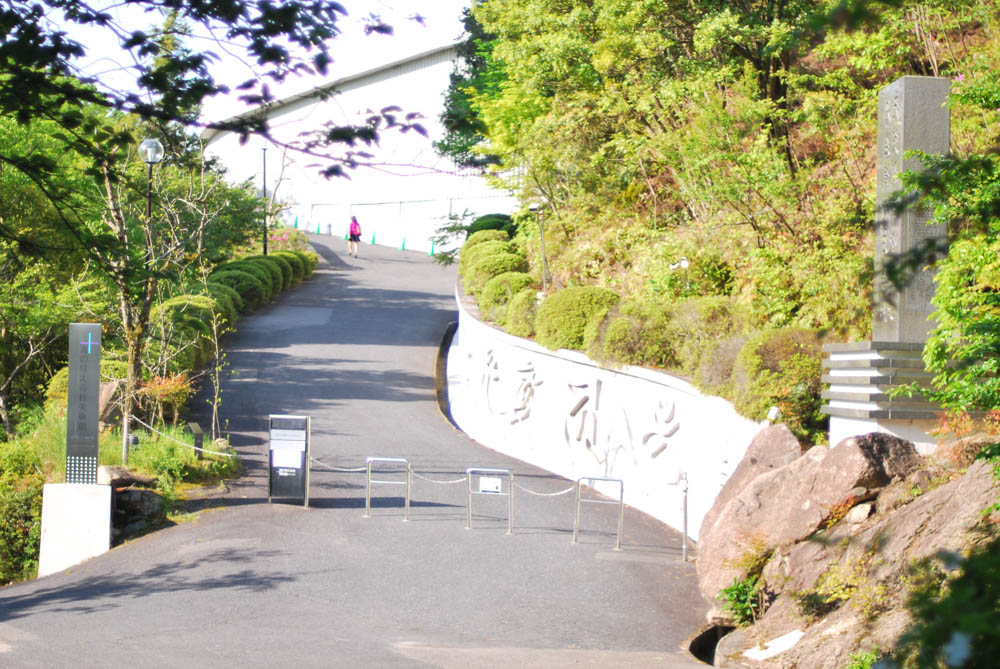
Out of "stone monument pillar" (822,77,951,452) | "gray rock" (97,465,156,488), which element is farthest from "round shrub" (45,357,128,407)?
"stone monument pillar" (822,77,951,452)

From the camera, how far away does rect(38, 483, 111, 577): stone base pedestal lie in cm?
1257

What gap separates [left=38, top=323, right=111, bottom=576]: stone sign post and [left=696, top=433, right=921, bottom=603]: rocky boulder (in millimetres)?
7736

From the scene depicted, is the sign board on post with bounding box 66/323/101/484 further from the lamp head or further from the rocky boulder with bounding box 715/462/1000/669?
the rocky boulder with bounding box 715/462/1000/669

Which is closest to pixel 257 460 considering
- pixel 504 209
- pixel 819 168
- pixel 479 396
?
pixel 479 396

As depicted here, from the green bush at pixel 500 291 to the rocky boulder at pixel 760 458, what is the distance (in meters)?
10.4

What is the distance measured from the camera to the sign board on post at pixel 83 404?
13102 mm

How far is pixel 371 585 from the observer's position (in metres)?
10.4

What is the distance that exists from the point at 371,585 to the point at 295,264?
27775mm

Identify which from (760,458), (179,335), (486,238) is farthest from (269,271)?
(760,458)

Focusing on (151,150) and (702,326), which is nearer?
(702,326)

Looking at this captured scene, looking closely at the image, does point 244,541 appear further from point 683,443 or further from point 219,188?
point 219,188

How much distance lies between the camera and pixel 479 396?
803 inches

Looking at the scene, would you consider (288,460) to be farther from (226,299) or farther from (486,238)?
(486,238)

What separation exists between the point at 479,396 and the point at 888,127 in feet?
38.2
